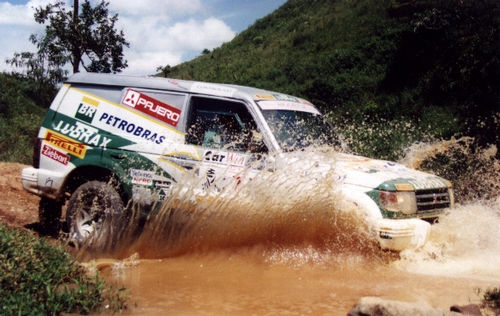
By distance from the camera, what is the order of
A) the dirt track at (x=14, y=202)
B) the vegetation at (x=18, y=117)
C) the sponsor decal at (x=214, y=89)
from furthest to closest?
the vegetation at (x=18, y=117) < the dirt track at (x=14, y=202) < the sponsor decal at (x=214, y=89)

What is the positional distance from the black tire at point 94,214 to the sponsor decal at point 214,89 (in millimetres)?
1648

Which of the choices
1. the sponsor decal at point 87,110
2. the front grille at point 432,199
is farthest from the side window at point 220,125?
A: the front grille at point 432,199

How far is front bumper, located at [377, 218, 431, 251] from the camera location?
4598 millimetres

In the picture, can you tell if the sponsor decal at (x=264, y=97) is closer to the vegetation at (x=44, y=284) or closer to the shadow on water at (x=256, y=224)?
the shadow on water at (x=256, y=224)

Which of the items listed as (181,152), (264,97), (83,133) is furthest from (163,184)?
(264,97)

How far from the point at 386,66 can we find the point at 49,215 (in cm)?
1894

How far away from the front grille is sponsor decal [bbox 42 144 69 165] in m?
4.39

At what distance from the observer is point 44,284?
12.0 feet

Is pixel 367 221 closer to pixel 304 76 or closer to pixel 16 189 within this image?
pixel 16 189

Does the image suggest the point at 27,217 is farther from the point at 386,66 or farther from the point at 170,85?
the point at 386,66

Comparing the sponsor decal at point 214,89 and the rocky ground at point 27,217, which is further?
the sponsor decal at point 214,89

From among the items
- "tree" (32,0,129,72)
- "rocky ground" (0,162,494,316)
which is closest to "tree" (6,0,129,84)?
"tree" (32,0,129,72)

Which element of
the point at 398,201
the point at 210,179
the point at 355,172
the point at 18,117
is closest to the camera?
the point at 398,201

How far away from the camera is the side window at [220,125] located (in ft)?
17.6
